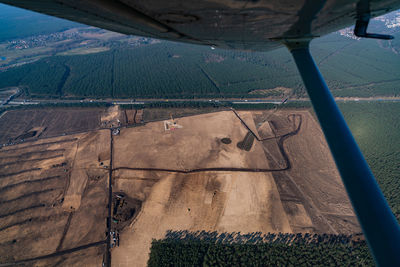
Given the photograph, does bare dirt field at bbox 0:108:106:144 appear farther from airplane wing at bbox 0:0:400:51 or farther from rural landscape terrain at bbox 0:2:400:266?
airplane wing at bbox 0:0:400:51

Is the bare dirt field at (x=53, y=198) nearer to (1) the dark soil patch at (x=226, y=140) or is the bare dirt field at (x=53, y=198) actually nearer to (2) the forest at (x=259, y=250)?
(2) the forest at (x=259, y=250)

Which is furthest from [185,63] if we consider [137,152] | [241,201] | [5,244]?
[5,244]

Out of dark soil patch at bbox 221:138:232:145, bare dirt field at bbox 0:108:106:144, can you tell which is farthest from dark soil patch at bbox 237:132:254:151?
bare dirt field at bbox 0:108:106:144

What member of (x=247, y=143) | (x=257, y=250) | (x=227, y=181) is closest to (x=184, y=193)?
(x=227, y=181)

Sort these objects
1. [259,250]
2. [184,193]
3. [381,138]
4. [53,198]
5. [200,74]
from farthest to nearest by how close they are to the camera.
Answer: [200,74] → [381,138] → [53,198] → [184,193] → [259,250]

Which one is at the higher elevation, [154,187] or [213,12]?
[213,12]

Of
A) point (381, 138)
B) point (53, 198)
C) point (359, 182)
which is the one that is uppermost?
point (359, 182)

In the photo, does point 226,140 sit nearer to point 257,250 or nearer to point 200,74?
point 257,250
